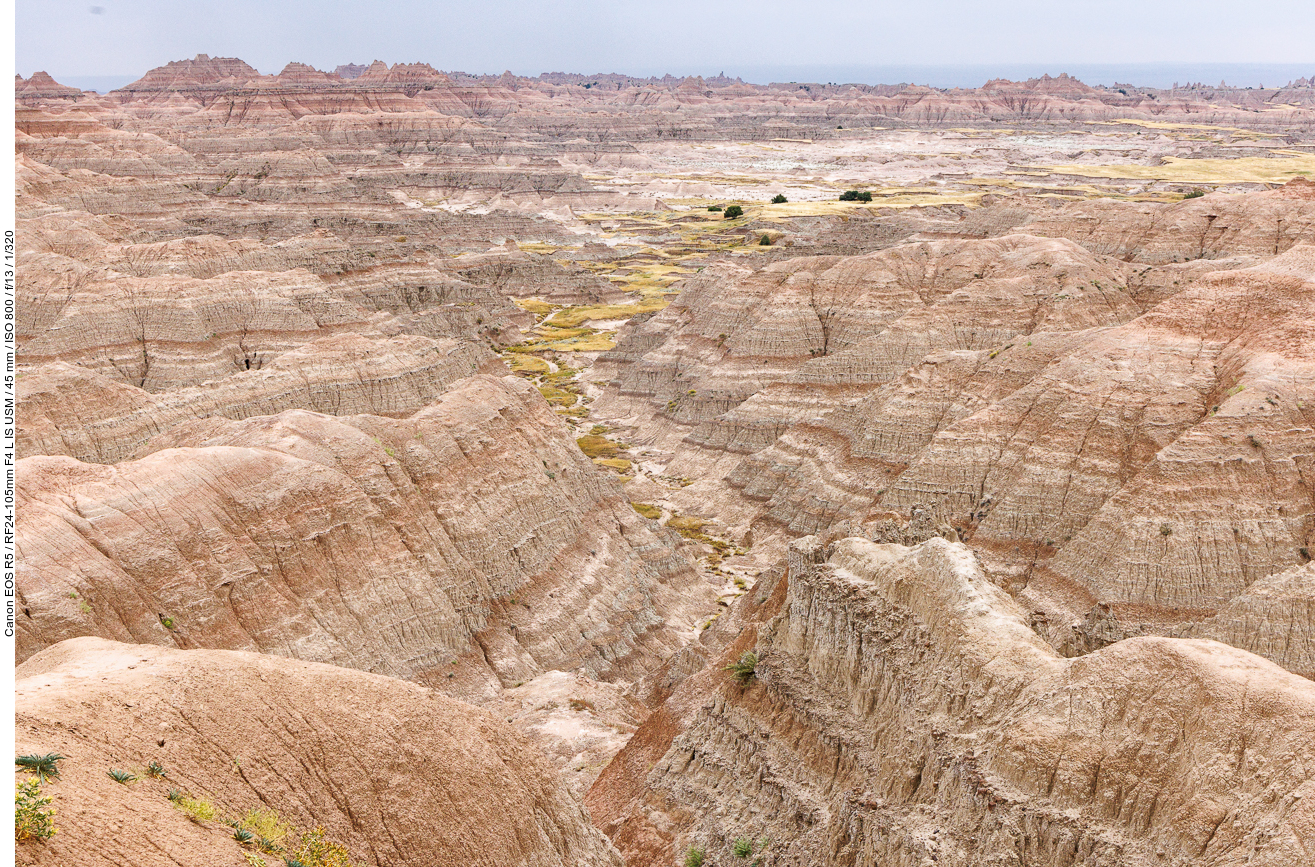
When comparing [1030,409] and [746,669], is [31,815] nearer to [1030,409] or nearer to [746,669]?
[746,669]

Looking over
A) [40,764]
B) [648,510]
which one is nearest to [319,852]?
[40,764]

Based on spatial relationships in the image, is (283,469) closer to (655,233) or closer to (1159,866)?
(1159,866)

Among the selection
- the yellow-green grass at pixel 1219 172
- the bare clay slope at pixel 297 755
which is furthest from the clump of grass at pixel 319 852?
the yellow-green grass at pixel 1219 172

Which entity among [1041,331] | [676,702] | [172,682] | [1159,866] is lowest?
[676,702]

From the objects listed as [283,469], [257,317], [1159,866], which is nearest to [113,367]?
[257,317]

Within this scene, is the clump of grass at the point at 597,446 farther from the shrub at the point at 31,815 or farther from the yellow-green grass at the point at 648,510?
the shrub at the point at 31,815

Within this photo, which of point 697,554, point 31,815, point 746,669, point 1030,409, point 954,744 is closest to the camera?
point 31,815

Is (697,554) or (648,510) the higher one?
(648,510)
